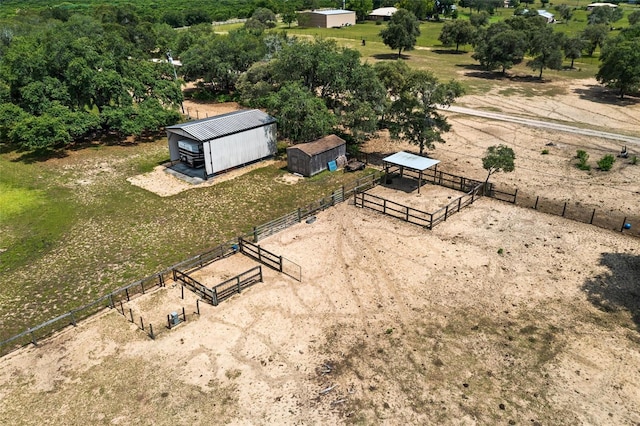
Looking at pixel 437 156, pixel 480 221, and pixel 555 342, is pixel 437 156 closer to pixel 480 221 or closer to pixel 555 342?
pixel 480 221

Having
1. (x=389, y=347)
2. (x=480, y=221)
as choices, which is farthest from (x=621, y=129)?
(x=389, y=347)

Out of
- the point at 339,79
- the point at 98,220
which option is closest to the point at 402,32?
the point at 339,79

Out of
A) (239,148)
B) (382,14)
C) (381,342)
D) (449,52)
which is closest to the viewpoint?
(381,342)

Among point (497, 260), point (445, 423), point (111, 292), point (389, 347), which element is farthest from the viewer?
point (497, 260)

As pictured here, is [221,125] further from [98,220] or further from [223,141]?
[98,220]

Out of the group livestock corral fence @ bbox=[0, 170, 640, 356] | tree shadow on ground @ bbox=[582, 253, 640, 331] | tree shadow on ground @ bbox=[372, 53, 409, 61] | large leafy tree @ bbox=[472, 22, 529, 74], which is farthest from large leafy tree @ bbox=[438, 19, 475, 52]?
tree shadow on ground @ bbox=[582, 253, 640, 331]

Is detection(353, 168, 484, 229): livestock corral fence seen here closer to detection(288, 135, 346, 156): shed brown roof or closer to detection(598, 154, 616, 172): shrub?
detection(288, 135, 346, 156): shed brown roof

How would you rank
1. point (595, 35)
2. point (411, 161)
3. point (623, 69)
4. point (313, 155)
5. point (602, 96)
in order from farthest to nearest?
point (595, 35) < point (602, 96) < point (623, 69) < point (313, 155) < point (411, 161)
